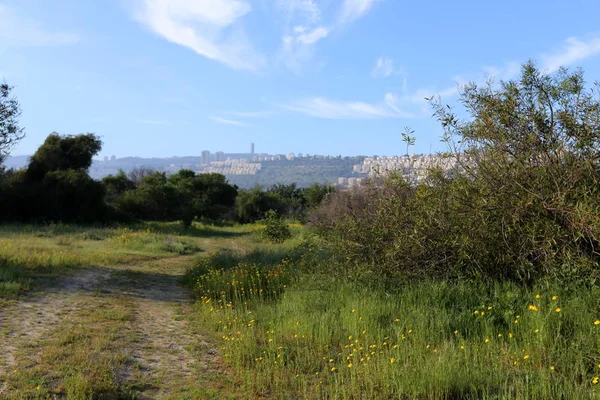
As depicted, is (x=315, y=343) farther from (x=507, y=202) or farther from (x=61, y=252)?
(x=61, y=252)

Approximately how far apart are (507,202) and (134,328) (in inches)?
235

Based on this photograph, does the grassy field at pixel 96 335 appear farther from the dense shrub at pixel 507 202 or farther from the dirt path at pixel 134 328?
the dense shrub at pixel 507 202

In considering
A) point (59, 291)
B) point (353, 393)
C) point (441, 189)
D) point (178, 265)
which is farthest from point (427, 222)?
point (178, 265)

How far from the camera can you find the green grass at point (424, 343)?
4.02m

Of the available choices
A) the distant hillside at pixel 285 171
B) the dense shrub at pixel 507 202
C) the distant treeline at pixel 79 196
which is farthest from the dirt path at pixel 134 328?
the distant hillside at pixel 285 171

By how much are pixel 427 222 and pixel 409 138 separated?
1548 millimetres

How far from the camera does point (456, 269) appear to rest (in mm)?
7266

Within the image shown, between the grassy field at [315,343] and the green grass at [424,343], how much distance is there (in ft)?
0.06

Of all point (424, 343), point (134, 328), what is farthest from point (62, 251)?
point (424, 343)

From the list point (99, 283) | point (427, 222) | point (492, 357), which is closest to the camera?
point (492, 357)

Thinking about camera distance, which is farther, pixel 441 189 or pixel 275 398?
pixel 441 189

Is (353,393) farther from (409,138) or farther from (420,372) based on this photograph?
(409,138)

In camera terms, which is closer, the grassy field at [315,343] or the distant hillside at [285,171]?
the grassy field at [315,343]

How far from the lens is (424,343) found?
5121 mm
